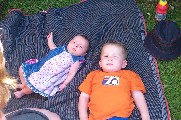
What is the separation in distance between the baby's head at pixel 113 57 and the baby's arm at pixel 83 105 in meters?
0.28

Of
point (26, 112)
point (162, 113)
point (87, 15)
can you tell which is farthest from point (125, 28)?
point (26, 112)

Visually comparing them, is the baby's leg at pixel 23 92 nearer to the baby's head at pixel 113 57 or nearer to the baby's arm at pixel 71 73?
the baby's arm at pixel 71 73

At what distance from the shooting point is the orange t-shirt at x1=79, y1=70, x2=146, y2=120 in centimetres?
310

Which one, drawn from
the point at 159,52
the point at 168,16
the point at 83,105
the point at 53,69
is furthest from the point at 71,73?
the point at 168,16

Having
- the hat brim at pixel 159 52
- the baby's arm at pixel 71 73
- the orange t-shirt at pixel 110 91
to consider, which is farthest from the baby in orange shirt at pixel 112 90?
the hat brim at pixel 159 52

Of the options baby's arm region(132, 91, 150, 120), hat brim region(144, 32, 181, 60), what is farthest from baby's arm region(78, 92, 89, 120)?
hat brim region(144, 32, 181, 60)

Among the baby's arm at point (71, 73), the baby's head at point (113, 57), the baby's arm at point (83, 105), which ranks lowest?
the baby's arm at point (83, 105)

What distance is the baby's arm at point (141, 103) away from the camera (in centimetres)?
309

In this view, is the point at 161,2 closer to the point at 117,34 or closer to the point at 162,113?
the point at 117,34

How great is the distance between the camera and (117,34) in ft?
12.6

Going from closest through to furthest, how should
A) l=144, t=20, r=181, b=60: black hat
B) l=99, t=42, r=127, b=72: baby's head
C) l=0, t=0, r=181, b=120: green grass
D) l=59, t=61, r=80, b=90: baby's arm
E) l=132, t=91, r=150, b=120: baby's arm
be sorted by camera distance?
1. l=132, t=91, r=150, b=120: baby's arm
2. l=99, t=42, r=127, b=72: baby's head
3. l=59, t=61, r=80, b=90: baby's arm
4. l=0, t=0, r=181, b=120: green grass
5. l=144, t=20, r=181, b=60: black hat

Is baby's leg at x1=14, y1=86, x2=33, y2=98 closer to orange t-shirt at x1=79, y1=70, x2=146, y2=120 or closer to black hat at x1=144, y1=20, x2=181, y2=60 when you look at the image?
orange t-shirt at x1=79, y1=70, x2=146, y2=120

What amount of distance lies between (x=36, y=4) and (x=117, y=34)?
110 centimetres

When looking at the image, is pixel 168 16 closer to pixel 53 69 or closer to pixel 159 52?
pixel 159 52
